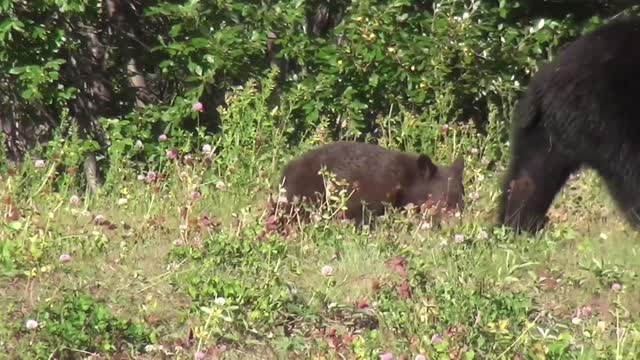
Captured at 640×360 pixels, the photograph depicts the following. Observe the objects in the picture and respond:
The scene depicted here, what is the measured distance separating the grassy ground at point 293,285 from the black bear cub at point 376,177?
1.58ft

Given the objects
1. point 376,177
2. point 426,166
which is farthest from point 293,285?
point 426,166

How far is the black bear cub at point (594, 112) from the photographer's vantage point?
Answer: 6.32m

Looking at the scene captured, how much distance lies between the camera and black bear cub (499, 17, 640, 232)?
6324mm

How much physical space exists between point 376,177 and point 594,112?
162 centimetres

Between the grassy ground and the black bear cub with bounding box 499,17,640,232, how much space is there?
1.28 feet

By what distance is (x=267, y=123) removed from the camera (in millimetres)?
8633

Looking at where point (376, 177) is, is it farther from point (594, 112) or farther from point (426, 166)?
point (594, 112)

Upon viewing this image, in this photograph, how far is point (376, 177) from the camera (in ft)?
24.7

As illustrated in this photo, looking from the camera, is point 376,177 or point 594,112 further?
point 376,177

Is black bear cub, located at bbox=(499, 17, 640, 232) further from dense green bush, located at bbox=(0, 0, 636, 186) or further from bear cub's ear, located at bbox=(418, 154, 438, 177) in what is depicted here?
dense green bush, located at bbox=(0, 0, 636, 186)

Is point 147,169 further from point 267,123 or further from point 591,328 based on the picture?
point 591,328

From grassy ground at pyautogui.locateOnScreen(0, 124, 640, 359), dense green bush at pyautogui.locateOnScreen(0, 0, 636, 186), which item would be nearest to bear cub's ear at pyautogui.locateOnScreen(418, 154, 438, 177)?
grassy ground at pyautogui.locateOnScreen(0, 124, 640, 359)

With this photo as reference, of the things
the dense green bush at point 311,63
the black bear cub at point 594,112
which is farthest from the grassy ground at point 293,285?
the dense green bush at point 311,63

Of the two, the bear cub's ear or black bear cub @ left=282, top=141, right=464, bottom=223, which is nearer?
black bear cub @ left=282, top=141, right=464, bottom=223
